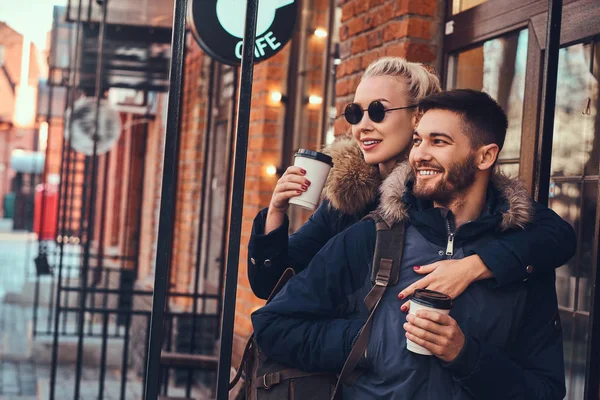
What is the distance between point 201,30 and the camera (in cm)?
397

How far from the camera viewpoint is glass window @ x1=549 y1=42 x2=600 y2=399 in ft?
9.62

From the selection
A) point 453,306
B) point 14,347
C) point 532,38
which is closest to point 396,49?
point 532,38

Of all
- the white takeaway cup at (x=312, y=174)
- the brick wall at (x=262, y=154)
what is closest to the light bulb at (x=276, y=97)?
the brick wall at (x=262, y=154)

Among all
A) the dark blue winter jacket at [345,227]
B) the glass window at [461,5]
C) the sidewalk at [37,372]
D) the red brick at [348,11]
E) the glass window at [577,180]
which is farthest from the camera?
the sidewalk at [37,372]

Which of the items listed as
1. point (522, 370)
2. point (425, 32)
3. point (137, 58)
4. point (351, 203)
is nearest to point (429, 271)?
Answer: point (522, 370)

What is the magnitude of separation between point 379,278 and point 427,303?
0.16 meters

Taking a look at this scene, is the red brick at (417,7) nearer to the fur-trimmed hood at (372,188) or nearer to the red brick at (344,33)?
the red brick at (344,33)

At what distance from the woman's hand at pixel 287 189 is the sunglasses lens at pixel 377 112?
0.92 ft

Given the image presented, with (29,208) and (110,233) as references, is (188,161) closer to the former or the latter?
(110,233)

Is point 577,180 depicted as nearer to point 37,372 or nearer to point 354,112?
point 354,112

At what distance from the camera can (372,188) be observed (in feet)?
7.54

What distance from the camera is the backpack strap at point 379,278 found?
1857 millimetres

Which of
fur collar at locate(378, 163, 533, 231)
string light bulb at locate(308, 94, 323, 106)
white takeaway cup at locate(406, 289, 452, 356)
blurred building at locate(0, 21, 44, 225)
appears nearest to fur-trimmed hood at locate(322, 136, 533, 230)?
fur collar at locate(378, 163, 533, 231)

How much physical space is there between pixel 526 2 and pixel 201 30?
1453mm
